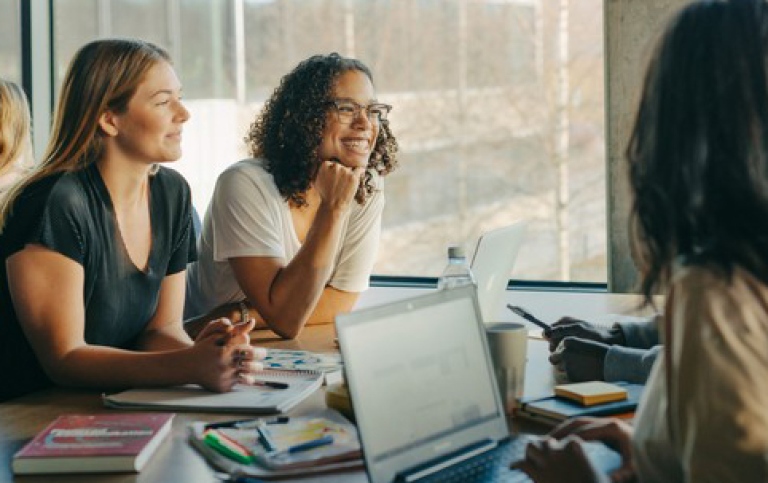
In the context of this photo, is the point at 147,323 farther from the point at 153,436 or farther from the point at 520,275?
the point at 520,275

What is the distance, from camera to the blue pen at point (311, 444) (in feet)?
4.30

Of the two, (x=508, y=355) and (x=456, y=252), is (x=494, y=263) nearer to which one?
(x=456, y=252)

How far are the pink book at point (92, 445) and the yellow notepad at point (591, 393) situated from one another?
624 millimetres

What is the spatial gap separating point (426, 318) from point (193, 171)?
9.73 ft

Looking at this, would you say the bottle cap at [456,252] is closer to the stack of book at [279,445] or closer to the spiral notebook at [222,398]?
the spiral notebook at [222,398]

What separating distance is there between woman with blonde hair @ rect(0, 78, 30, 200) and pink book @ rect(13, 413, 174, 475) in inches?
77.9

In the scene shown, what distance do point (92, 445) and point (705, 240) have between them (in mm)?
841

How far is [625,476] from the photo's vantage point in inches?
48.1

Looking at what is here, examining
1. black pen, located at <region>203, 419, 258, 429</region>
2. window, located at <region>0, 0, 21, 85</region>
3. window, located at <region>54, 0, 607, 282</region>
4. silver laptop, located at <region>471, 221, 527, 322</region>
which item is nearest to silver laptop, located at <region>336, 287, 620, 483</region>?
black pen, located at <region>203, 419, 258, 429</region>

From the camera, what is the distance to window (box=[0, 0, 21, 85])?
400 centimetres

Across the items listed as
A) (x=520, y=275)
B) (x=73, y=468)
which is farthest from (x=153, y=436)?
(x=520, y=275)

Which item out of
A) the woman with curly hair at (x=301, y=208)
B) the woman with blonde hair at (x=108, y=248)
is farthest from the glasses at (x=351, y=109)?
the woman with blonde hair at (x=108, y=248)

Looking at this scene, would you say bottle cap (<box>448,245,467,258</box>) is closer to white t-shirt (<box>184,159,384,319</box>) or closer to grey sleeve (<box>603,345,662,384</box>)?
grey sleeve (<box>603,345,662,384</box>)

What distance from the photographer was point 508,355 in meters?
1.48
